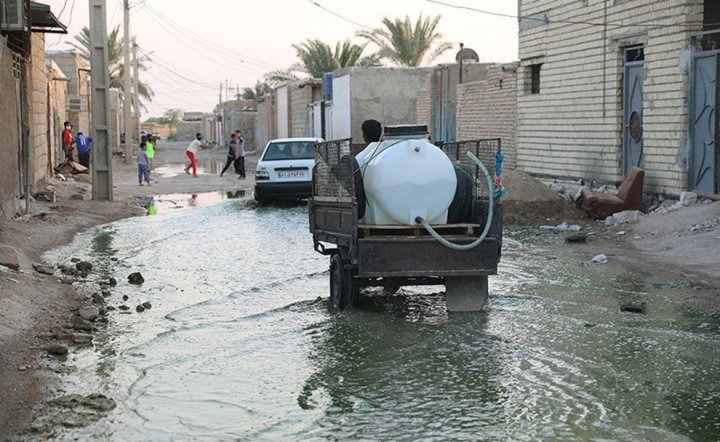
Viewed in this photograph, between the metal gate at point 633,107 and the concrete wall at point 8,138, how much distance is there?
11.2m

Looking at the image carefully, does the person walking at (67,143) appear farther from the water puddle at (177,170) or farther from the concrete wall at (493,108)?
the concrete wall at (493,108)

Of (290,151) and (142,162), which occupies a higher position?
(290,151)

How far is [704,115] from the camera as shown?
55.4ft

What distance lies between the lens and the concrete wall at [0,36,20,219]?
15.5 metres

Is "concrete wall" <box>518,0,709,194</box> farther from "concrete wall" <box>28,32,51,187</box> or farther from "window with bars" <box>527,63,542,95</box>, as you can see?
"concrete wall" <box>28,32,51,187</box>

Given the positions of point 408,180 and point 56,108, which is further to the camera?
point 56,108

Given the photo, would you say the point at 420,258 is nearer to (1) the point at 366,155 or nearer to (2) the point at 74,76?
(1) the point at 366,155

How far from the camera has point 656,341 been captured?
324 inches

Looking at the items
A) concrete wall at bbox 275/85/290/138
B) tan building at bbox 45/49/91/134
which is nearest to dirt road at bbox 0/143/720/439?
tan building at bbox 45/49/91/134

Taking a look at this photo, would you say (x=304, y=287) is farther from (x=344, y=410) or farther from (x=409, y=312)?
(x=344, y=410)

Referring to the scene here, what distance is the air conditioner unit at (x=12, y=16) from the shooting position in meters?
16.2

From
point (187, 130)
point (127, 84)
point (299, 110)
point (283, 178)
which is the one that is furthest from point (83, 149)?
point (187, 130)

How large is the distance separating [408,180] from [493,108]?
19.1m

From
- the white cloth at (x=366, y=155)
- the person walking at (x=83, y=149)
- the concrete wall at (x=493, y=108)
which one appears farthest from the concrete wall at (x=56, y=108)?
the white cloth at (x=366, y=155)
